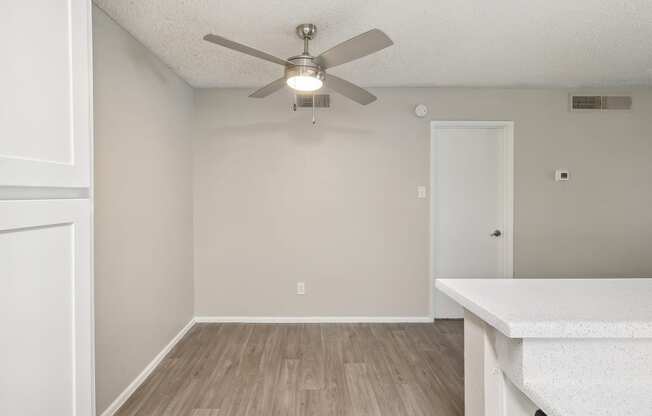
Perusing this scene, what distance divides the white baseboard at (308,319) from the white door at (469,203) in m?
0.35

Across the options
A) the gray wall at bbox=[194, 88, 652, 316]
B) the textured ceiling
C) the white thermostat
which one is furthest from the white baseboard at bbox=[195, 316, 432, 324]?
the textured ceiling

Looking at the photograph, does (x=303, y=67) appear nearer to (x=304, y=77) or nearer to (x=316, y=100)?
(x=304, y=77)

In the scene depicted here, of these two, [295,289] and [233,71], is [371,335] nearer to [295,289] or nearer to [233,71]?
[295,289]

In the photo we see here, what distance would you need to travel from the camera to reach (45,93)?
110 cm

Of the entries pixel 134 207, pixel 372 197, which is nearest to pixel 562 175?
pixel 372 197

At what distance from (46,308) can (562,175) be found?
4234 millimetres

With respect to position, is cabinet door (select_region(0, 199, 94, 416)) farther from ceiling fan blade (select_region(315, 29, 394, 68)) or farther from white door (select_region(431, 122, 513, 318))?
white door (select_region(431, 122, 513, 318))

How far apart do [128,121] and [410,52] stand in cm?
211

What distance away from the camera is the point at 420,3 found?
82.1 inches

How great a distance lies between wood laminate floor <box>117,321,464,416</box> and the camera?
2254 mm

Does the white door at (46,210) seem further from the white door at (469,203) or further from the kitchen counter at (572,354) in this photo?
the white door at (469,203)

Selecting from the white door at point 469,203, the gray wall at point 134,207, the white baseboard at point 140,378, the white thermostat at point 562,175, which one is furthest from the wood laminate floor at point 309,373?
the white thermostat at point 562,175

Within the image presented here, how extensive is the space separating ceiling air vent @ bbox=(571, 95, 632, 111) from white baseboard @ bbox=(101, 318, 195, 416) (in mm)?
4458

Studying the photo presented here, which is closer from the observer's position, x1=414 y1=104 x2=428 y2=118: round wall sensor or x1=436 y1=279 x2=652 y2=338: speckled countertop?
x1=436 y1=279 x2=652 y2=338: speckled countertop
